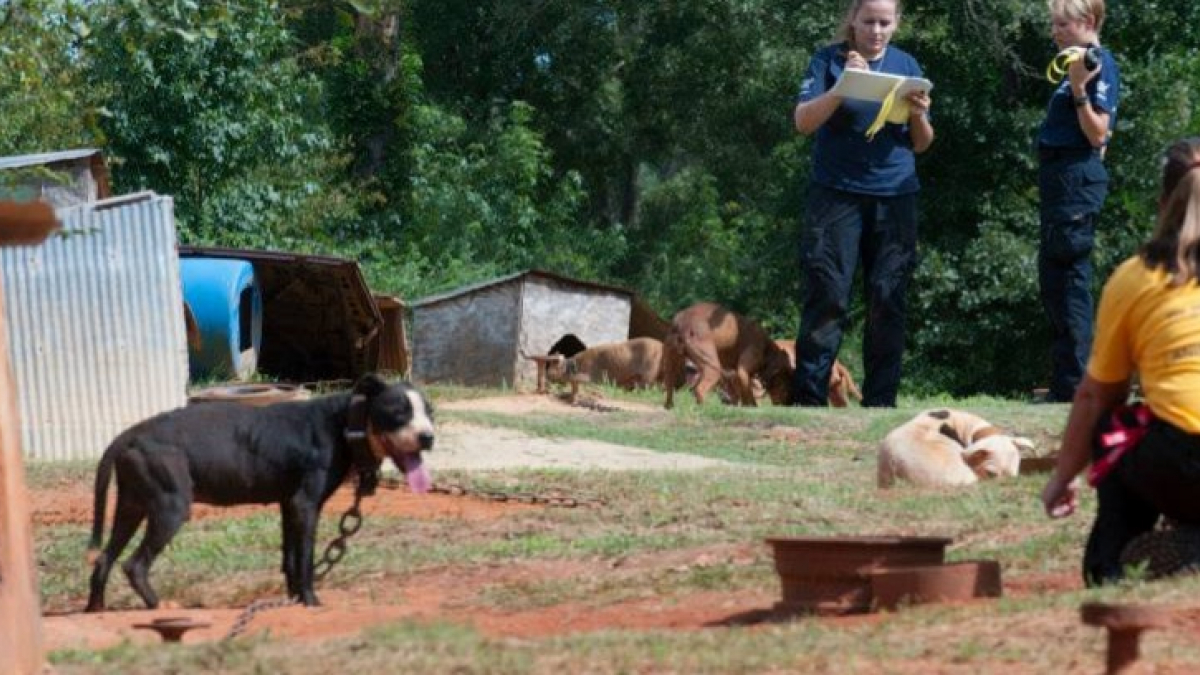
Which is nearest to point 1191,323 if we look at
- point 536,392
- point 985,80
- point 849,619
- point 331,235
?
point 849,619

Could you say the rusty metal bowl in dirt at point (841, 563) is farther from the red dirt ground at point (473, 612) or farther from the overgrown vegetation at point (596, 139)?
the overgrown vegetation at point (596, 139)

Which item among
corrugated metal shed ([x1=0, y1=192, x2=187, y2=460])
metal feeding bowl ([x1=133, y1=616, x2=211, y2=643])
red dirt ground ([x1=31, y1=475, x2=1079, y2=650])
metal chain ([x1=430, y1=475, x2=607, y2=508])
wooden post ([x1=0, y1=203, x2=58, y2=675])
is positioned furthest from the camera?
corrugated metal shed ([x1=0, y1=192, x2=187, y2=460])

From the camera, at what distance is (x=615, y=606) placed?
8508mm

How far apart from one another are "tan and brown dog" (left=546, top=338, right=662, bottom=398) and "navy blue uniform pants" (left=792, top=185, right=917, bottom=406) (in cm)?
832

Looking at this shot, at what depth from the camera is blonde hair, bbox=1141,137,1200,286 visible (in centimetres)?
752

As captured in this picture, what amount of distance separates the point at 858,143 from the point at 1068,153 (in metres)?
1.65

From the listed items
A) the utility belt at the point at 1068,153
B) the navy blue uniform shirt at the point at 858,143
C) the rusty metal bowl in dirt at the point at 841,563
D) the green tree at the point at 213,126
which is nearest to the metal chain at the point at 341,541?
the rusty metal bowl in dirt at the point at 841,563

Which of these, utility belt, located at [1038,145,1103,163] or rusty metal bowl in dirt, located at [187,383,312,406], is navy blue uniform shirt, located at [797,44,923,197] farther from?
rusty metal bowl in dirt, located at [187,383,312,406]

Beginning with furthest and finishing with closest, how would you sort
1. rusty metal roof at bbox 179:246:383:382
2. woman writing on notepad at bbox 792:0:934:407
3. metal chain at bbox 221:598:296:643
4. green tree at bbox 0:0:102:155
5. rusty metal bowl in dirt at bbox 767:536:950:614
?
rusty metal roof at bbox 179:246:383:382, woman writing on notepad at bbox 792:0:934:407, green tree at bbox 0:0:102:155, metal chain at bbox 221:598:296:643, rusty metal bowl in dirt at bbox 767:536:950:614

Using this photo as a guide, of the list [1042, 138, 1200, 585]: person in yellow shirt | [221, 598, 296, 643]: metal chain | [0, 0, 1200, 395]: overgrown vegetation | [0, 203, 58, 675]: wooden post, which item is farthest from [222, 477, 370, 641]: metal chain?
[0, 0, 1200, 395]: overgrown vegetation

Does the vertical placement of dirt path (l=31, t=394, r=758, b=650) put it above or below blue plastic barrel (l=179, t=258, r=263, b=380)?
below

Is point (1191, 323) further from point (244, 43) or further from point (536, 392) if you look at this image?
point (244, 43)

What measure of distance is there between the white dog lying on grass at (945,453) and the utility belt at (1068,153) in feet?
8.64

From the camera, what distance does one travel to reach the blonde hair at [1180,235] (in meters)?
7.52
